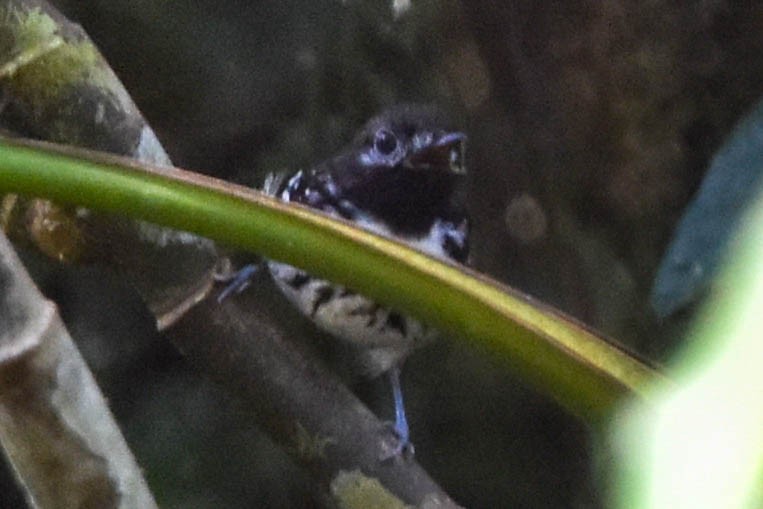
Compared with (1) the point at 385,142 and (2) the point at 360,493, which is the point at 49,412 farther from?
(1) the point at 385,142

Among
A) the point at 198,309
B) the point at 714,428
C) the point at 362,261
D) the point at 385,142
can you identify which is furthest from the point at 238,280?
the point at 714,428

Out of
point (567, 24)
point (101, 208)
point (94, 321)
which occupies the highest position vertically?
point (567, 24)

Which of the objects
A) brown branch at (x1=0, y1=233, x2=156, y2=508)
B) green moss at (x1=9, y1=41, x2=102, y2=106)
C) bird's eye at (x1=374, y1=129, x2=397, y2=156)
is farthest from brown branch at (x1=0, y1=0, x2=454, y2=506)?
bird's eye at (x1=374, y1=129, x2=397, y2=156)

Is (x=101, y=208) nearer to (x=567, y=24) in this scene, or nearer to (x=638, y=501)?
(x=638, y=501)

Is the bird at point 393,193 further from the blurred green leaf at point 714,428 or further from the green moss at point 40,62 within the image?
the blurred green leaf at point 714,428

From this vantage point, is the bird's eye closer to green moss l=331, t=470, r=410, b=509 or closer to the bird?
the bird

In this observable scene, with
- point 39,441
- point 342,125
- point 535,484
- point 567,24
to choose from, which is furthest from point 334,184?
point 39,441

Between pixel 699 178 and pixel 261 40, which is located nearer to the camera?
pixel 699 178

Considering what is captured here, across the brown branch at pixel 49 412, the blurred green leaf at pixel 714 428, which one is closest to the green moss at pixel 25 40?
the brown branch at pixel 49 412
